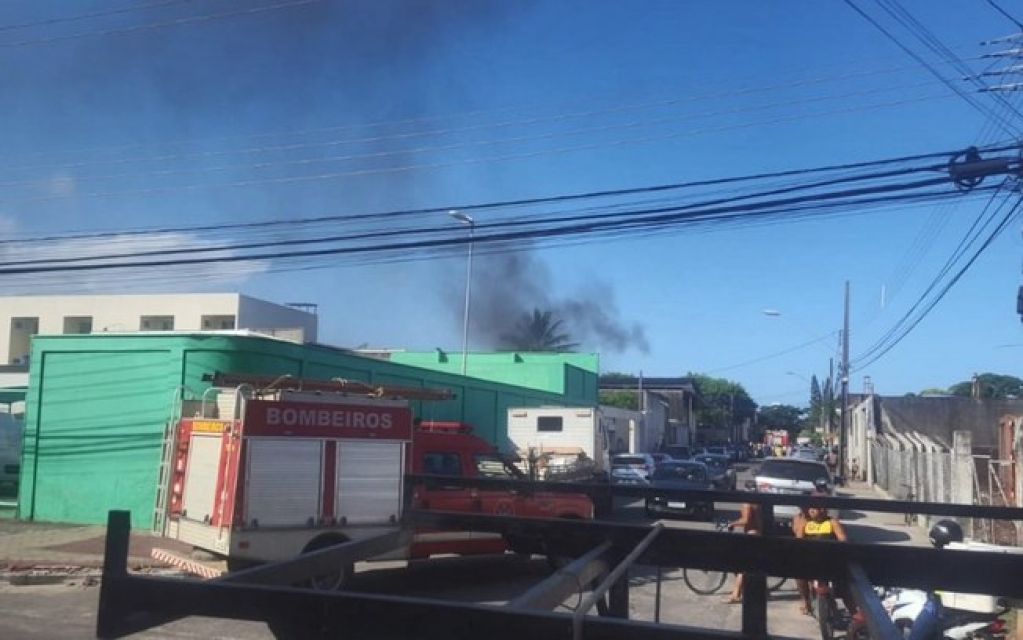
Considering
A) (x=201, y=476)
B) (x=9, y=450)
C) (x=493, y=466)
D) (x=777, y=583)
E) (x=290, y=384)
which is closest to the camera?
(x=201, y=476)

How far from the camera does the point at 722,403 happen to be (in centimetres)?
12706

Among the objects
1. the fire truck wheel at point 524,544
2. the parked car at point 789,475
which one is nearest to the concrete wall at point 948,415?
the parked car at point 789,475

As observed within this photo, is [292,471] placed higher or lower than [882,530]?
higher

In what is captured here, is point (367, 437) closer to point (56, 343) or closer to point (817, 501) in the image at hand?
point (817, 501)

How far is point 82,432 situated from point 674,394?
231ft

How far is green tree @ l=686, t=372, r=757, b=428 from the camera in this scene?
11575 cm

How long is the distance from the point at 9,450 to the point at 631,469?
18004mm

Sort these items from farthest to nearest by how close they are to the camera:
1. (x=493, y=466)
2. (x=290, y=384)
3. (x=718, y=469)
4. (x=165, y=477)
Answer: (x=718, y=469), (x=493, y=466), (x=290, y=384), (x=165, y=477)

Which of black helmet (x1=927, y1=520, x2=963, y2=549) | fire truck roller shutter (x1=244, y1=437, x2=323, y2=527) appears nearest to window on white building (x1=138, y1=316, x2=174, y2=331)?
fire truck roller shutter (x1=244, y1=437, x2=323, y2=527)

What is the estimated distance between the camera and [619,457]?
3353cm

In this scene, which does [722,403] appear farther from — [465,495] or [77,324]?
[465,495]

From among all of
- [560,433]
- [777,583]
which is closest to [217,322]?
[560,433]

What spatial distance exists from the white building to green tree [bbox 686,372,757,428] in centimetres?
6244

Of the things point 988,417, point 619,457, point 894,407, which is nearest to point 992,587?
point 619,457
